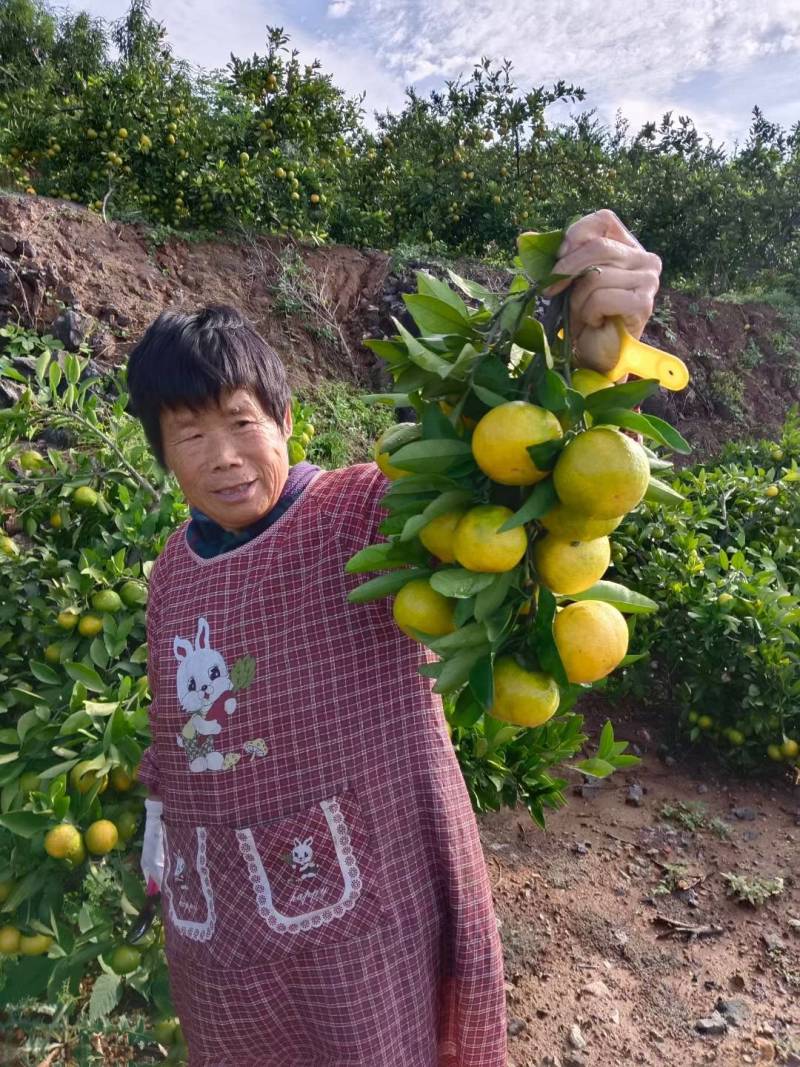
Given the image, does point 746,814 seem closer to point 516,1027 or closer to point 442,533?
point 516,1027

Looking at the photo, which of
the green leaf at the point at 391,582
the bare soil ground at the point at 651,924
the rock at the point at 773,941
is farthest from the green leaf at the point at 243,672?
the rock at the point at 773,941

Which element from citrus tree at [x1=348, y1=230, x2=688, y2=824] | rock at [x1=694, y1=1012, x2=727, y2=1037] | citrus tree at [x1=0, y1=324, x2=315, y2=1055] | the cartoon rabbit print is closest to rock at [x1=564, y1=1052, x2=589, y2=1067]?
rock at [x1=694, y1=1012, x2=727, y2=1037]

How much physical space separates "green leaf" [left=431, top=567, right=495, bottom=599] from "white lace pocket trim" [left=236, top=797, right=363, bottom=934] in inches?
21.1

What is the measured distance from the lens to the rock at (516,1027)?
2.01m

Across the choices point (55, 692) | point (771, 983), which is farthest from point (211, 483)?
point (771, 983)

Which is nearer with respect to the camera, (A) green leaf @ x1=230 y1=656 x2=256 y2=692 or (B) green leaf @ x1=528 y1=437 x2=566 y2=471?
(B) green leaf @ x1=528 y1=437 x2=566 y2=471

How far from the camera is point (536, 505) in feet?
2.59

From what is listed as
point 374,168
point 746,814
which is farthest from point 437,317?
point 374,168

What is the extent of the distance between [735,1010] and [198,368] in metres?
2.28

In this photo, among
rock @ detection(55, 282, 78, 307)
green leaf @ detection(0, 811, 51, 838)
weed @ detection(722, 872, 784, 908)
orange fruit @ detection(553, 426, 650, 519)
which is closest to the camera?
orange fruit @ detection(553, 426, 650, 519)

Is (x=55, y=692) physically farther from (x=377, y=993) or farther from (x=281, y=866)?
(x=377, y=993)

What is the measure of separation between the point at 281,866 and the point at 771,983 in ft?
6.12

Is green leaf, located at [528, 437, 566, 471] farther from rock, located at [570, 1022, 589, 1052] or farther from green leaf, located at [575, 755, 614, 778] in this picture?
rock, located at [570, 1022, 589, 1052]

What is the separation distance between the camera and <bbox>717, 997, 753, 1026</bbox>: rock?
81.2 inches
